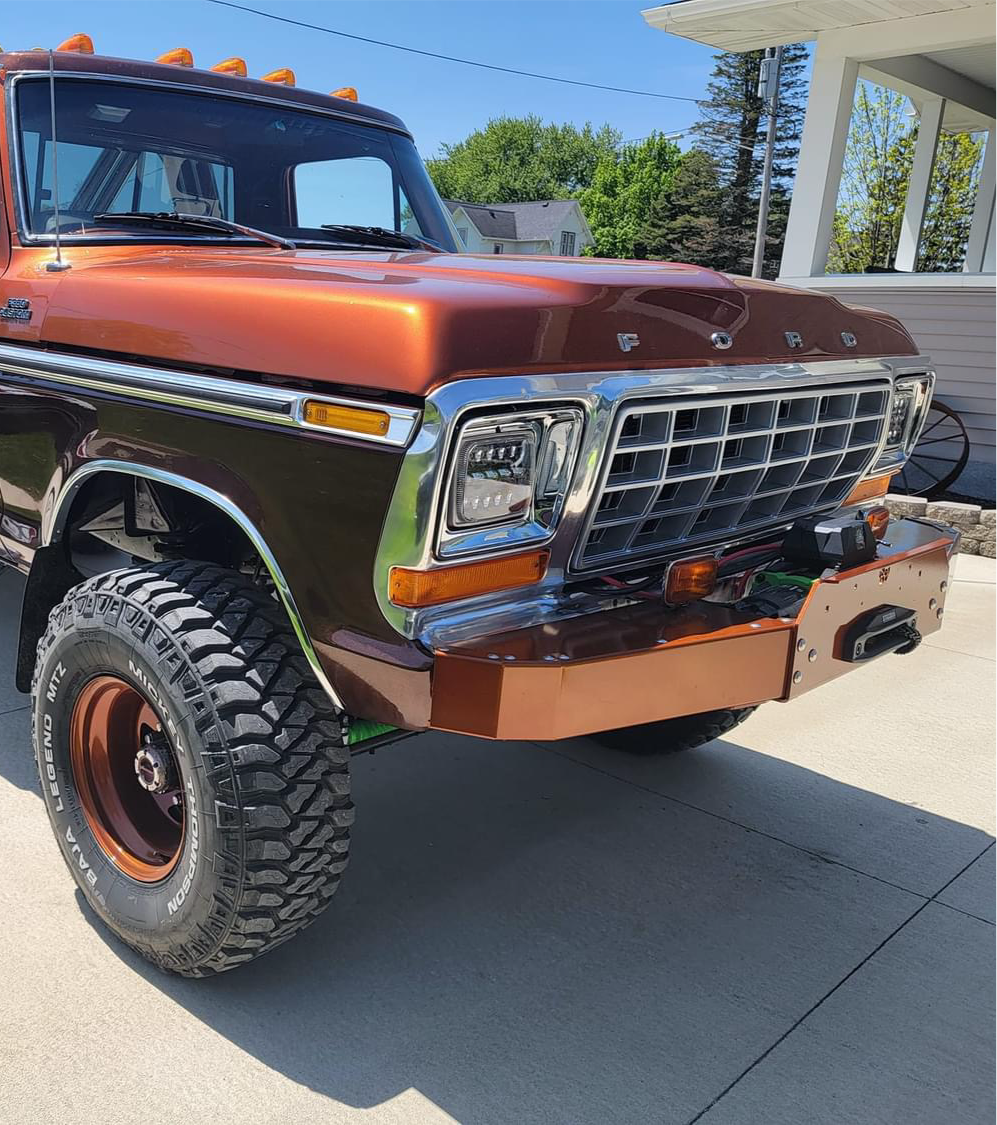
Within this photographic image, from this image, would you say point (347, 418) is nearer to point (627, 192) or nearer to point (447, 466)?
point (447, 466)

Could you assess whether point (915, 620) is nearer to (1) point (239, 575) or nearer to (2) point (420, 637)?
(2) point (420, 637)

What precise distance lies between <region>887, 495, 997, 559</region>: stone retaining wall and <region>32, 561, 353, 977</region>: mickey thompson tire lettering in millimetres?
5567

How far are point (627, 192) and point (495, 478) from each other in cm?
7084

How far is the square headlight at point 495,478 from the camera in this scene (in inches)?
75.8

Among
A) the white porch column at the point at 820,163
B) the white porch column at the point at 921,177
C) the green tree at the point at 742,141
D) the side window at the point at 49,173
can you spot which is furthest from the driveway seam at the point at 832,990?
the green tree at the point at 742,141

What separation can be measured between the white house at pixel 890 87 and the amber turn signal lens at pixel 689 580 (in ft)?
23.3

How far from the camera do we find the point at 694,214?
55.0 metres

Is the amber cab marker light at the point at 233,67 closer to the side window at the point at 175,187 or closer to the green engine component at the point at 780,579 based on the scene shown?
the side window at the point at 175,187

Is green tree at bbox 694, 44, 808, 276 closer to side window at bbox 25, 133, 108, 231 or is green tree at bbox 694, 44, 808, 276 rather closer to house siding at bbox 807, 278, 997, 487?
house siding at bbox 807, 278, 997, 487

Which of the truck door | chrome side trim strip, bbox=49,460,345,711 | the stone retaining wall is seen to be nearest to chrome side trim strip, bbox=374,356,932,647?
chrome side trim strip, bbox=49,460,345,711

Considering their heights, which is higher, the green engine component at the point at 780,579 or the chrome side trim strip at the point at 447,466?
the chrome side trim strip at the point at 447,466

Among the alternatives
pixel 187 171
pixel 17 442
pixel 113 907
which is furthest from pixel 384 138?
pixel 113 907

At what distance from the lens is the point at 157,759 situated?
2.36m

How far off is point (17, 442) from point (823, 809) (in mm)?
2624
